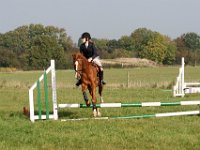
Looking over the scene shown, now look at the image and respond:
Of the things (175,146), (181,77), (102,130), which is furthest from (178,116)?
(181,77)

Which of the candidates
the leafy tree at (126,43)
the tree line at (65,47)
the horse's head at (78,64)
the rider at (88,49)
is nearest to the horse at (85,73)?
the horse's head at (78,64)

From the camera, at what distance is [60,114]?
12.1 meters

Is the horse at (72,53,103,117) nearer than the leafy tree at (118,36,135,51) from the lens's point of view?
Yes

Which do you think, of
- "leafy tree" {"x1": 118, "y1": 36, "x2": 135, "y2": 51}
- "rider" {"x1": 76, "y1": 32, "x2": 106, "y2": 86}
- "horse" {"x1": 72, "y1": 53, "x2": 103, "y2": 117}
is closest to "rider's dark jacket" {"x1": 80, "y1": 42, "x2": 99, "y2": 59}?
"rider" {"x1": 76, "y1": 32, "x2": 106, "y2": 86}

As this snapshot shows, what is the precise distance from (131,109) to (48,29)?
8862cm

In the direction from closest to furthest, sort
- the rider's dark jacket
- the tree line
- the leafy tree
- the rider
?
the rider < the rider's dark jacket < the tree line < the leafy tree

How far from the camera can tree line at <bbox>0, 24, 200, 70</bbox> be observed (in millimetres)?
82688

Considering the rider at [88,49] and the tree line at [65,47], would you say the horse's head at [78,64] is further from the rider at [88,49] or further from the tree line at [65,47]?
the tree line at [65,47]

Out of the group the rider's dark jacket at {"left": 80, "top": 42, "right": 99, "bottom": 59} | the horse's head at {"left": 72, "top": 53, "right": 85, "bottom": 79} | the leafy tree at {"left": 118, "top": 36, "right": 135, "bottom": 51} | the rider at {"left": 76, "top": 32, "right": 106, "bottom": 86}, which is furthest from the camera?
the leafy tree at {"left": 118, "top": 36, "right": 135, "bottom": 51}

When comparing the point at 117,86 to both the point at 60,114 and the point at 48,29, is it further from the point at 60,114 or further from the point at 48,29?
the point at 48,29

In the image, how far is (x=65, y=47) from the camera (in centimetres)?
9244

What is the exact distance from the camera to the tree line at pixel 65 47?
271ft

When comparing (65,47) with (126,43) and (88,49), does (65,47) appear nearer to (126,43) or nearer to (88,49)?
(126,43)

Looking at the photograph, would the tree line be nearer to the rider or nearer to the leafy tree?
the leafy tree
